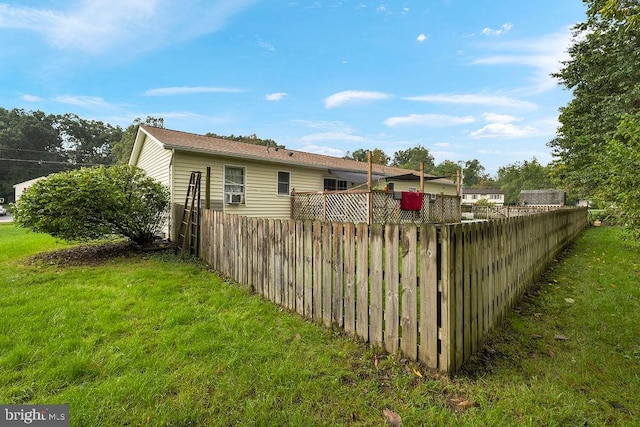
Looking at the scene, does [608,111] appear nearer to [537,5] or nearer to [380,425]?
[537,5]

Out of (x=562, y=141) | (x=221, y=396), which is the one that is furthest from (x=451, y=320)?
(x=562, y=141)

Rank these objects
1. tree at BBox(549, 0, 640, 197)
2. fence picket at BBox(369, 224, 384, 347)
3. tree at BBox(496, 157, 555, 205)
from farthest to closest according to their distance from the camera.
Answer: tree at BBox(496, 157, 555, 205), tree at BBox(549, 0, 640, 197), fence picket at BBox(369, 224, 384, 347)

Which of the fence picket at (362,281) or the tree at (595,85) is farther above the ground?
the tree at (595,85)

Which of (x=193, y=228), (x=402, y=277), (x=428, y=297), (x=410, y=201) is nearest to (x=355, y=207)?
(x=410, y=201)

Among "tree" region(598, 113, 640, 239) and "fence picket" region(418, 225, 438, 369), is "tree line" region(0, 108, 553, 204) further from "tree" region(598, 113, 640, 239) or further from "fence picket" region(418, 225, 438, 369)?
"fence picket" region(418, 225, 438, 369)

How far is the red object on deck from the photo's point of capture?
12.4 metres

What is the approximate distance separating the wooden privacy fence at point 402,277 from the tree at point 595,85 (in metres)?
13.7

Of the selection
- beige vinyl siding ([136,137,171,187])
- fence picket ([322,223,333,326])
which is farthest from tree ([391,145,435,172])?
fence picket ([322,223,333,326])

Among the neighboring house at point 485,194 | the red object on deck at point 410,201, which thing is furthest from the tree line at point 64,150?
the red object on deck at point 410,201

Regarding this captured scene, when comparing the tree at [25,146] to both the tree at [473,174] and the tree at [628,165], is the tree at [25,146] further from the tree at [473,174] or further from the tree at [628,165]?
the tree at [473,174]

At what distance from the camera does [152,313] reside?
11.4 ft

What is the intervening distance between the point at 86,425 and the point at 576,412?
3.04 m

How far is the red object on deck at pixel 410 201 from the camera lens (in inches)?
488

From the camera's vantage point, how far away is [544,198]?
2953cm
